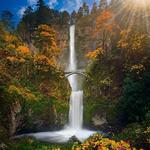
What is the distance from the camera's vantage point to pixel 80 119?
113 ft

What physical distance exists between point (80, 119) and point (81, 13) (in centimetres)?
3574

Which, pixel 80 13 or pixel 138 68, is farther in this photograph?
pixel 80 13

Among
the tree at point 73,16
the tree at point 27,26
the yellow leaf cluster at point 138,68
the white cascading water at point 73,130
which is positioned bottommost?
the white cascading water at point 73,130

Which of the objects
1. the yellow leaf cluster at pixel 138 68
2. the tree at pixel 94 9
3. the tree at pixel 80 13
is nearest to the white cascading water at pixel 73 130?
A: the yellow leaf cluster at pixel 138 68

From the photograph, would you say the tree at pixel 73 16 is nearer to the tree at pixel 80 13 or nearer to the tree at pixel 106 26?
the tree at pixel 80 13

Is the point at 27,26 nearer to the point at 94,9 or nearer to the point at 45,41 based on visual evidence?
the point at 45,41

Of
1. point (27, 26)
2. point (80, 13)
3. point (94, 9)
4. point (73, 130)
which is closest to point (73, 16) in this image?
point (80, 13)

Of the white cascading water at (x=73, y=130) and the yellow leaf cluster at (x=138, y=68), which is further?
the yellow leaf cluster at (x=138, y=68)

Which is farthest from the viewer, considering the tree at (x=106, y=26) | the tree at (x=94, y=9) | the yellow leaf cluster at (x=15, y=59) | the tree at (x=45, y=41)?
the tree at (x=94, y=9)

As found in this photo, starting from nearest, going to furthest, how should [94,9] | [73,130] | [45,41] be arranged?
[73,130] → [45,41] → [94,9]

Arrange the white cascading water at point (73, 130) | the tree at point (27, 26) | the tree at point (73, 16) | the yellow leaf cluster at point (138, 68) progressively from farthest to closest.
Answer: the tree at point (73, 16), the tree at point (27, 26), the yellow leaf cluster at point (138, 68), the white cascading water at point (73, 130)

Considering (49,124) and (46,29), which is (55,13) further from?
(49,124)

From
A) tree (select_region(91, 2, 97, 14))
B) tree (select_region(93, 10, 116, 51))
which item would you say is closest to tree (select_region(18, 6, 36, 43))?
tree (select_region(91, 2, 97, 14))

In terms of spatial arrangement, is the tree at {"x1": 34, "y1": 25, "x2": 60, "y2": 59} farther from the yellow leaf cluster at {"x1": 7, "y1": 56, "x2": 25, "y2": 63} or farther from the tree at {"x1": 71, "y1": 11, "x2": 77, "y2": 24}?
the tree at {"x1": 71, "y1": 11, "x2": 77, "y2": 24}
